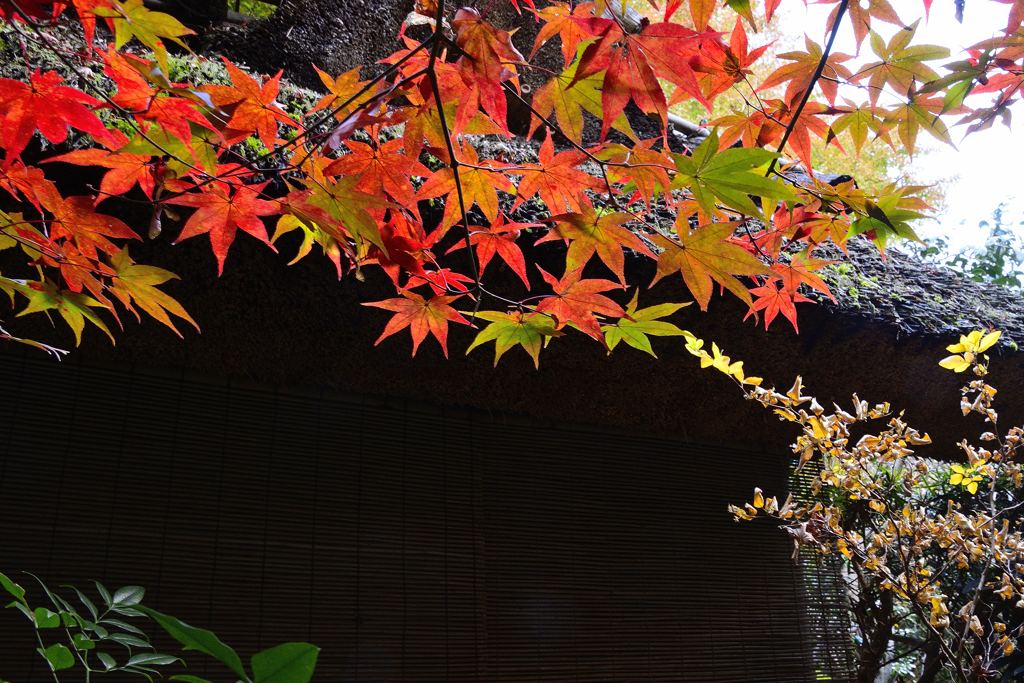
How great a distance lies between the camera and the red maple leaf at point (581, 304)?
3.21 feet

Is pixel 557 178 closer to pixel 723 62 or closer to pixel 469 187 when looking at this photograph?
pixel 469 187

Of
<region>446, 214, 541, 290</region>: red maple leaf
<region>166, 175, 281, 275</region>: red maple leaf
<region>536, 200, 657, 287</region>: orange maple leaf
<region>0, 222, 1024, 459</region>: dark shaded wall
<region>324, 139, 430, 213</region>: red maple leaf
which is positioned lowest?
<region>536, 200, 657, 287</region>: orange maple leaf

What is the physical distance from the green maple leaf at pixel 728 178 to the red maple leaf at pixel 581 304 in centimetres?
24

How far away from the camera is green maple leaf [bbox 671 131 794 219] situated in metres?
0.71

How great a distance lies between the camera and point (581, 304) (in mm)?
999

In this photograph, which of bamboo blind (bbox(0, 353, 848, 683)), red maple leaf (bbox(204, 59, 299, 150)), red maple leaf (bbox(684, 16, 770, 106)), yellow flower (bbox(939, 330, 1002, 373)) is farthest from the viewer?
bamboo blind (bbox(0, 353, 848, 683))

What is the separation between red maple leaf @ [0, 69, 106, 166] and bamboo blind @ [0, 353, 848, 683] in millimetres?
1519

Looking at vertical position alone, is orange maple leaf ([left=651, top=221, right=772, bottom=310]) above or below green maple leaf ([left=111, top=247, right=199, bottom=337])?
below

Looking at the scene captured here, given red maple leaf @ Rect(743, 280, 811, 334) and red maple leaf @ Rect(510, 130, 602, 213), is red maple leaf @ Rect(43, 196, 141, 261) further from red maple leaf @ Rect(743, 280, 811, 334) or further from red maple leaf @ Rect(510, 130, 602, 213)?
red maple leaf @ Rect(743, 280, 811, 334)

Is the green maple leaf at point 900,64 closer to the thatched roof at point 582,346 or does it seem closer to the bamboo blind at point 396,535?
the thatched roof at point 582,346

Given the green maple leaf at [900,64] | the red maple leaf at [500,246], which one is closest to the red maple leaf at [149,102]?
the red maple leaf at [500,246]

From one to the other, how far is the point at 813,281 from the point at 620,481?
74.0 inches

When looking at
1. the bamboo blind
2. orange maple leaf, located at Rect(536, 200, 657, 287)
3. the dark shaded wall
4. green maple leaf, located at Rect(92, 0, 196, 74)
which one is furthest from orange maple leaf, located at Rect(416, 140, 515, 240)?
the bamboo blind

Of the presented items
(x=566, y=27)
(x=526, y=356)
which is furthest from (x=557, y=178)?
(x=526, y=356)
